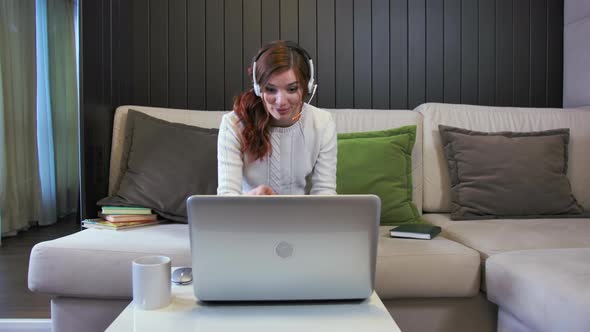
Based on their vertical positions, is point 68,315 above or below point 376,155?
below

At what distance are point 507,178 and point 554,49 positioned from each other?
109 cm

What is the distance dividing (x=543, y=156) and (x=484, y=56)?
78 centimetres

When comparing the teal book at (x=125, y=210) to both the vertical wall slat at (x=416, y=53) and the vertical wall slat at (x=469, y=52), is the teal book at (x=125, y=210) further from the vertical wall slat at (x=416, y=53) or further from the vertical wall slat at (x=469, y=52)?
the vertical wall slat at (x=469, y=52)

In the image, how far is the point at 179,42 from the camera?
97.6 inches

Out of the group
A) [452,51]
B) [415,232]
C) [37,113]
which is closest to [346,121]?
[415,232]

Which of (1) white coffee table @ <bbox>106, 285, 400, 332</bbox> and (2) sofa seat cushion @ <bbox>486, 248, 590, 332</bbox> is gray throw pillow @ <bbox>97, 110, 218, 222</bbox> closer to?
(1) white coffee table @ <bbox>106, 285, 400, 332</bbox>

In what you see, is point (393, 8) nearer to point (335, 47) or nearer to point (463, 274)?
point (335, 47)

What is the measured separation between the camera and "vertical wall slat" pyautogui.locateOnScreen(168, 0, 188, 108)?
247 centimetres

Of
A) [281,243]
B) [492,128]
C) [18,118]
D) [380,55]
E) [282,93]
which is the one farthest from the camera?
[18,118]

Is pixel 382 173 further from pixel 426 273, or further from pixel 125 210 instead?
pixel 125 210

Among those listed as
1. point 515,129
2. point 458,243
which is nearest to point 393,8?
point 515,129

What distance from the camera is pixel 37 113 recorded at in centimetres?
401

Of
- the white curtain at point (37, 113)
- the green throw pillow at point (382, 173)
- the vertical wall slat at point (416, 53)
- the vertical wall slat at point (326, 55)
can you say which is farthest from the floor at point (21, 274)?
the vertical wall slat at point (416, 53)

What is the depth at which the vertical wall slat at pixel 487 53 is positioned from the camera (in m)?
2.59
